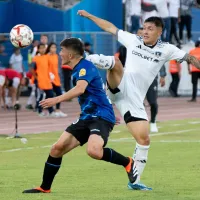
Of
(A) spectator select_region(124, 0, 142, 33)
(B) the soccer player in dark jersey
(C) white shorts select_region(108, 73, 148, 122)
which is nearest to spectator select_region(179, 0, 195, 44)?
(A) spectator select_region(124, 0, 142, 33)

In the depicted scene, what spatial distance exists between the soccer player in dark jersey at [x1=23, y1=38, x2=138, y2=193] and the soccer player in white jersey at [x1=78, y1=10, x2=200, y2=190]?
0.25 meters

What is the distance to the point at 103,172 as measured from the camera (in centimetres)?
1400

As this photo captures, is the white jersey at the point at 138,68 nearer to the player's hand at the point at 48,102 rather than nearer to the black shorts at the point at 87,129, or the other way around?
the black shorts at the point at 87,129

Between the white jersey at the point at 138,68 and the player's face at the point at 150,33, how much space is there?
117 millimetres

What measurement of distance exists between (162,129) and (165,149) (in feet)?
15.5

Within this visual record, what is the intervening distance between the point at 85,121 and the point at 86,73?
2.14ft

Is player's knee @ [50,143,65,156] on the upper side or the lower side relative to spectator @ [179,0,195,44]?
lower

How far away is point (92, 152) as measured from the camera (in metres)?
11.2

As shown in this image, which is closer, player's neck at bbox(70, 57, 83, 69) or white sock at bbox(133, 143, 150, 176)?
player's neck at bbox(70, 57, 83, 69)

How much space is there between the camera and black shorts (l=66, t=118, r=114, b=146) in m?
11.4

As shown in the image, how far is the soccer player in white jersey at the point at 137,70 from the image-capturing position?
11.9 meters

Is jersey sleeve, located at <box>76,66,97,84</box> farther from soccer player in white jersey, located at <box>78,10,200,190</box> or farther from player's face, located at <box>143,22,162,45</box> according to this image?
player's face, located at <box>143,22,162,45</box>

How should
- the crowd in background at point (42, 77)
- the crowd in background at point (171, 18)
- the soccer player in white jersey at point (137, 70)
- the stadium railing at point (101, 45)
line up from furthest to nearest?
the crowd in background at point (171, 18) → the stadium railing at point (101, 45) → the crowd in background at point (42, 77) → the soccer player in white jersey at point (137, 70)

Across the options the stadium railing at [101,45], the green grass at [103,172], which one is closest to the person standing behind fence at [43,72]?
the green grass at [103,172]
